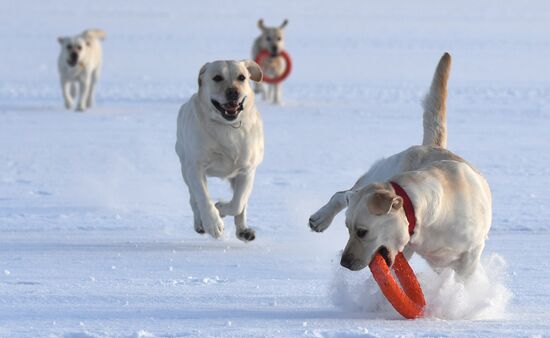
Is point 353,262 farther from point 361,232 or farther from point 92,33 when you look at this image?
point 92,33

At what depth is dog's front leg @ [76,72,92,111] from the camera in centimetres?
1728

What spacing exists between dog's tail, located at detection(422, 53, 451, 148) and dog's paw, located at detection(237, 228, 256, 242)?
1.58m

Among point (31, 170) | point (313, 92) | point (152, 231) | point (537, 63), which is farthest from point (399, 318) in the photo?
point (537, 63)

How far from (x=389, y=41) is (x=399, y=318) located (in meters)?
30.4

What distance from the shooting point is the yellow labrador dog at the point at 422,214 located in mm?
4680

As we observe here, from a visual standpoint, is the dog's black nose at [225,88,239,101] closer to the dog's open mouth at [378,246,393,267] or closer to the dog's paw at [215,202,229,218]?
the dog's paw at [215,202,229,218]

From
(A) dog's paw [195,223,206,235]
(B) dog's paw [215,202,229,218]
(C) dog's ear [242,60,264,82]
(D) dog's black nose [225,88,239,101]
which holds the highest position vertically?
(C) dog's ear [242,60,264,82]

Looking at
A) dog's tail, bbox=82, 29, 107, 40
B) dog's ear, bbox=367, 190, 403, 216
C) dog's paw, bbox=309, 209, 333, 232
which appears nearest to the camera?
dog's ear, bbox=367, 190, 403, 216

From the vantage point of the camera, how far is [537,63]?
26938 mm

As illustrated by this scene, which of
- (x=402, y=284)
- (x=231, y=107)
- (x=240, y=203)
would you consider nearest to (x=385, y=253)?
(x=402, y=284)

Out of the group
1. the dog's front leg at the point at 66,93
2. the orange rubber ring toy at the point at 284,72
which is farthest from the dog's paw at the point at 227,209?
the dog's front leg at the point at 66,93

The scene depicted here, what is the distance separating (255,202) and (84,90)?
28.6 ft

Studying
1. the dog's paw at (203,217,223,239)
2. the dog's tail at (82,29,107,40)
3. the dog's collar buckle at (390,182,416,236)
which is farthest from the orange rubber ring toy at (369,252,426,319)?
the dog's tail at (82,29,107,40)

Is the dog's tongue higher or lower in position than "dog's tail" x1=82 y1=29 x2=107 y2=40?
higher
